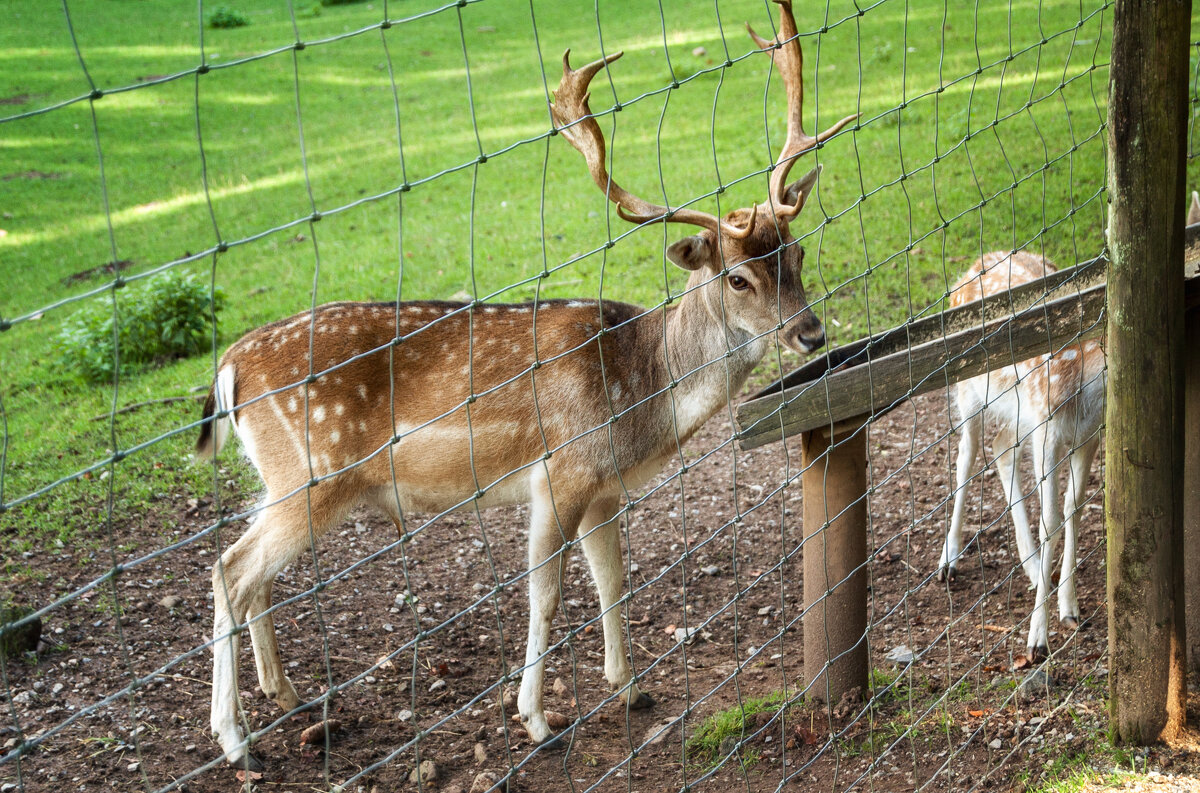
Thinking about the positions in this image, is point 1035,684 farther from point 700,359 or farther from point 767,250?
point 767,250

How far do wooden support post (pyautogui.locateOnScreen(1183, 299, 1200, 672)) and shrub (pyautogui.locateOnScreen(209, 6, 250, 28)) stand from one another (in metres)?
18.5

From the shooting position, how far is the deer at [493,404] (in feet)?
11.9

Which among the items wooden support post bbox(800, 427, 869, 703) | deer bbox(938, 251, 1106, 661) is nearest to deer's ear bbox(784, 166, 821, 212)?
deer bbox(938, 251, 1106, 661)

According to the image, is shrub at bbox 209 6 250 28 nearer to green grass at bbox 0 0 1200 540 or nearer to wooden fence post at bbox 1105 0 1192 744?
green grass at bbox 0 0 1200 540

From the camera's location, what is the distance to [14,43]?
16781 mm

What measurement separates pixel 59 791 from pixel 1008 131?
8698 mm

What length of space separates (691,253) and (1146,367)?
1451 mm

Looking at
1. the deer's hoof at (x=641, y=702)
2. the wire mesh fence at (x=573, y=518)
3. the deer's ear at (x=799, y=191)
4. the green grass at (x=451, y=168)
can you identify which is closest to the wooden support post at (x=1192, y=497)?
the wire mesh fence at (x=573, y=518)

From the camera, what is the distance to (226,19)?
18.7 meters

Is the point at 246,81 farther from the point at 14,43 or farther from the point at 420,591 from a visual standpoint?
the point at 420,591

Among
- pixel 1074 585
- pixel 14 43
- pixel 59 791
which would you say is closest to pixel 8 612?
pixel 59 791

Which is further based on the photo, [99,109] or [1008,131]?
[99,109]

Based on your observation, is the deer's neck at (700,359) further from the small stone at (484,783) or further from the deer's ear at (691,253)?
the small stone at (484,783)

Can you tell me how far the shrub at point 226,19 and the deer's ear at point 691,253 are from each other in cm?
1739
